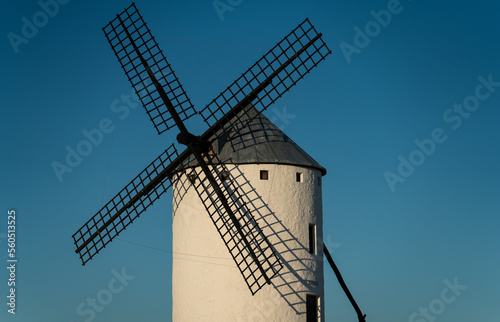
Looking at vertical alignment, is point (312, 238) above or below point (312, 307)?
above

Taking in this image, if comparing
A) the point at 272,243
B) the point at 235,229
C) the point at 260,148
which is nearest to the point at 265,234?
the point at 272,243

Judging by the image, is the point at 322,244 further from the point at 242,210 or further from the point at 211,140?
the point at 211,140

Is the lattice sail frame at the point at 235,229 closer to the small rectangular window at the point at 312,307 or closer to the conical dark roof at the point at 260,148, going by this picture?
the conical dark roof at the point at 260,148

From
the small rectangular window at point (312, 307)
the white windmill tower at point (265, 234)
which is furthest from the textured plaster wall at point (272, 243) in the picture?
the small rectangular window at point (312, 307)

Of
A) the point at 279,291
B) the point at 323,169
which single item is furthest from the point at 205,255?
the point at 323,169

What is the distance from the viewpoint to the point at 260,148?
752 inches

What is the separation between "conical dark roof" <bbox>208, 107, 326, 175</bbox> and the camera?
742 inches

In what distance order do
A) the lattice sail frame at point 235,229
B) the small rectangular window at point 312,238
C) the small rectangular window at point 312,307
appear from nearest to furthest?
the lattice sail frame at point 235,229
the small rectangular window at point 312,307
the small rectangular window at point 312,238

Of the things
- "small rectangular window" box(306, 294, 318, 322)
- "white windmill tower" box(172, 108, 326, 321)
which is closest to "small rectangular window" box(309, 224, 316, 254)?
"white windmill tower" box(172, 108, 326, 321)

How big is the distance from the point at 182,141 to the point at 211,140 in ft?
2.38

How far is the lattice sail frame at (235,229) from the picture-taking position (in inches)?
704

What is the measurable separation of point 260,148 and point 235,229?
2052mm

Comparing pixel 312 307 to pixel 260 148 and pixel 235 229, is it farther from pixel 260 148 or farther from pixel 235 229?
pixel 260 148

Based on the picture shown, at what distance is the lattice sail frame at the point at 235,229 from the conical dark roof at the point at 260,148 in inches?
16.7
